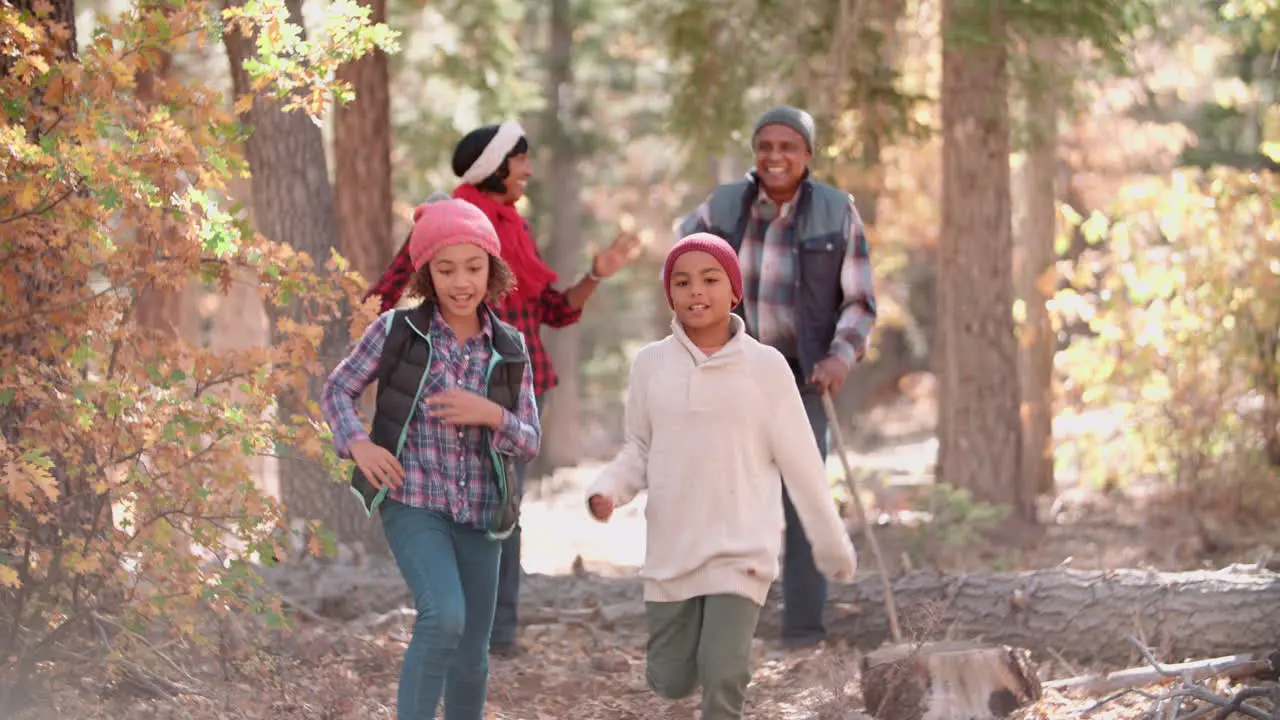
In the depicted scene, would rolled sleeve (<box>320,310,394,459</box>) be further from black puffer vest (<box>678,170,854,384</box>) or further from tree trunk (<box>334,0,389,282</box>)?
tree trunk (<box>334,0,389,282</box>)

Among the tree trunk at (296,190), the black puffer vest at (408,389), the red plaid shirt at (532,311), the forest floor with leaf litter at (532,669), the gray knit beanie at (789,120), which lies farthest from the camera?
the tree trunk at (296,190)

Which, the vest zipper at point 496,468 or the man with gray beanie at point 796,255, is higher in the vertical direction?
the man with gray beanie at point 796,255

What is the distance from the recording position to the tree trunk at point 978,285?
11375 millimetres

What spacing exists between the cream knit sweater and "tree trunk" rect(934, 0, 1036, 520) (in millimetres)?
6662

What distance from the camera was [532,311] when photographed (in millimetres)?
6980

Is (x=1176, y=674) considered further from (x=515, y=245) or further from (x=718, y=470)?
(x=515, y=245)

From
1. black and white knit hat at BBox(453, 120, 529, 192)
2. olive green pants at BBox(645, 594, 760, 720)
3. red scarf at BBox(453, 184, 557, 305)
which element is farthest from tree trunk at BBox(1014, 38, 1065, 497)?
olive green pants at BBox(645, 594, 760, 720)

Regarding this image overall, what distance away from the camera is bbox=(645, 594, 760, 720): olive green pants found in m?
4.87

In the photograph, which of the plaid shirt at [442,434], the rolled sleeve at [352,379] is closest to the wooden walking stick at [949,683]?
the plaid shirt at [442,434]

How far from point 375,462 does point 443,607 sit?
0.49m

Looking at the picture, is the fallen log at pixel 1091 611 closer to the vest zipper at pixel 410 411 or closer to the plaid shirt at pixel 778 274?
the plaid shirt at pixel 778 274

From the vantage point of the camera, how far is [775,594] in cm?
780

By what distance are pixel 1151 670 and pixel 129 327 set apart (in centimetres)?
401

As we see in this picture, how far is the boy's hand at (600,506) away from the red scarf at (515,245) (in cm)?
206
